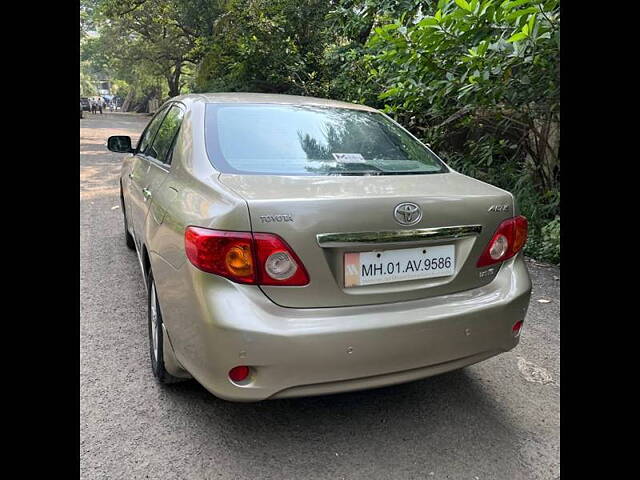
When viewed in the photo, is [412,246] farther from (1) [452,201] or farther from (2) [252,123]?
(2) [252,123]

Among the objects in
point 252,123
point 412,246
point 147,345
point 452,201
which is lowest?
point 147,345

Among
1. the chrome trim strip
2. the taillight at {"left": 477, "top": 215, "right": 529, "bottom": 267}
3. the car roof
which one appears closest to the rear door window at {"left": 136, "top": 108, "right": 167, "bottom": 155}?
the car roof

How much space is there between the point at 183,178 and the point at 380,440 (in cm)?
150

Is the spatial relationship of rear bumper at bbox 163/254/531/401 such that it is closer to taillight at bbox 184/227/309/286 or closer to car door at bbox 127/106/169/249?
taillight at bbox 184/227/309/286

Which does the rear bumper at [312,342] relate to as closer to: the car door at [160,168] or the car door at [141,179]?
the car door at [160,168]

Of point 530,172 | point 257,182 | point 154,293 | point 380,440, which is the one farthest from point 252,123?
point 530,172

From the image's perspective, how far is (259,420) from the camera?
2.43 meters

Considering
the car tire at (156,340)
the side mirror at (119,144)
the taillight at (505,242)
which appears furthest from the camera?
the side mirror at (119,144)

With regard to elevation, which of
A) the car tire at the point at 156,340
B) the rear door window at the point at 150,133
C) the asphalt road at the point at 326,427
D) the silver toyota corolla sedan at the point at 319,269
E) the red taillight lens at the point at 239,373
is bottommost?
the asphalt road at the point at 326,427

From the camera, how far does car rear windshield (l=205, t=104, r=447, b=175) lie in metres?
2.46

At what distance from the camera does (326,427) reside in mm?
2400

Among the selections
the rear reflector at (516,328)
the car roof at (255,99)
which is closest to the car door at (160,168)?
the car roof at (255,99)

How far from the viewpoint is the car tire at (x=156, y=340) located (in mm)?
2602

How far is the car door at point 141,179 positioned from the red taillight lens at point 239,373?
4.82 ft
